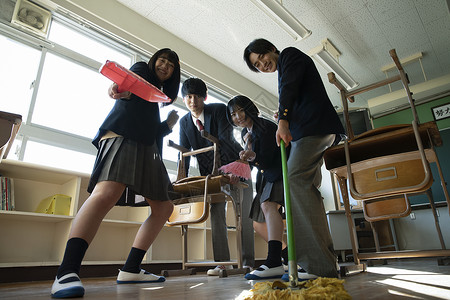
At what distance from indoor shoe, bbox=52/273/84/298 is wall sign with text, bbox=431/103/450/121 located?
20.3ft

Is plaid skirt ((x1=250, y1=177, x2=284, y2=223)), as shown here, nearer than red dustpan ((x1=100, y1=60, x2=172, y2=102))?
No

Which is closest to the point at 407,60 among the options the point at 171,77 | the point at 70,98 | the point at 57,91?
the point at 171,77

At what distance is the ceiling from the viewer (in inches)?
157

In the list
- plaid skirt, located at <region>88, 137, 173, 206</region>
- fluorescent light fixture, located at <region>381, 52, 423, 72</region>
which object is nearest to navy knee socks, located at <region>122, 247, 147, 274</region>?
plaid skirt, located at <region>88, 137, 173, 206</region>

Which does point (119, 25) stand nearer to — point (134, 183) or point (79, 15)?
point (79, 15)

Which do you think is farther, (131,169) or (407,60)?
(407,60)

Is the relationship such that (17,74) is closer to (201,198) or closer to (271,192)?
(201,198)

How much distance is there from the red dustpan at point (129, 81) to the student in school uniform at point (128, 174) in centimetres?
4

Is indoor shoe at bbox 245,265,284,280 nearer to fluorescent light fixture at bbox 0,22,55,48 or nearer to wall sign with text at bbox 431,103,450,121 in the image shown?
fluorescent light fixture at bbox 0,22,55,48

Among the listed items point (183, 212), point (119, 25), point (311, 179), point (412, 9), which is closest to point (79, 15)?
point (119, 25)

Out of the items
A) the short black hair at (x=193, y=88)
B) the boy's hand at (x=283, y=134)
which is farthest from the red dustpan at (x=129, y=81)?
the short black hair at (x=193, y=88)

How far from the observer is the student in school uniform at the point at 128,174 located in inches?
42.1

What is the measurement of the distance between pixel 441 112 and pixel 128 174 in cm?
594

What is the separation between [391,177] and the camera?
1.56m
